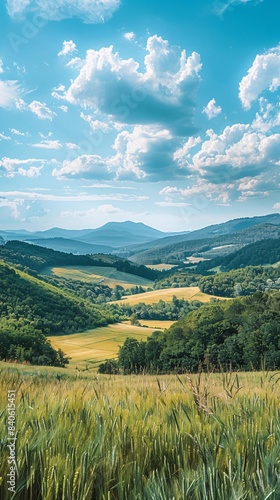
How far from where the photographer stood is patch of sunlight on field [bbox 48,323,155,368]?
133 metres

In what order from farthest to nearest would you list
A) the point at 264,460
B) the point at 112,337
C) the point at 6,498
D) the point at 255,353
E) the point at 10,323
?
the point at 112,337
the point at 10,323
the point at 255,353
the point at 264,460
the point at 6,498

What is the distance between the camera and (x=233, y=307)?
314 ft

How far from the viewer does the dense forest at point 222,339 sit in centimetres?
6638

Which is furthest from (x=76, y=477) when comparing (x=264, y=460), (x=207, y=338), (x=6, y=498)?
(x=207, y=338)

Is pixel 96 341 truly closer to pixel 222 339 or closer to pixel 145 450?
pixel 222 339

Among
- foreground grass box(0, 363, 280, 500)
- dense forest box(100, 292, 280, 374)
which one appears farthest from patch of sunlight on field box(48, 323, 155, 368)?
foreground grass box(0, 363, 280, 500)

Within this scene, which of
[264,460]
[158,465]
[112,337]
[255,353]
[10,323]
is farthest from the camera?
[112,337]

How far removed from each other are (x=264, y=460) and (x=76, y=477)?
0.84 metres

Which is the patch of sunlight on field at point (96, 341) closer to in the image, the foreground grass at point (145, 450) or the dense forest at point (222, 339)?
the dense forest at point (222, 339)

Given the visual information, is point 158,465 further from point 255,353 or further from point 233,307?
point 233,307

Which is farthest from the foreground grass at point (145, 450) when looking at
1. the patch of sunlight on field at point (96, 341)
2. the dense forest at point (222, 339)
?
the patch of sunlight on field at point (96, 341)

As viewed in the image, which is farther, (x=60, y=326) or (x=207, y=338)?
(x=60, y=326)

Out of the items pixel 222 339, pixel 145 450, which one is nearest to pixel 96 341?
pixel 222 339

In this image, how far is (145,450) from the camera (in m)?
1.97
